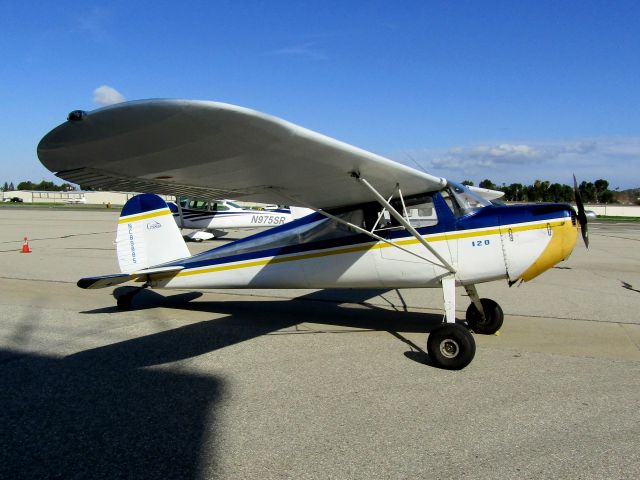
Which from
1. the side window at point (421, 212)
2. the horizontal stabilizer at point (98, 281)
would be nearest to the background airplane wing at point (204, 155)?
the side window at point (421, 212)

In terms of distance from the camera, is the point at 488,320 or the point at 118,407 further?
the point at 488,320

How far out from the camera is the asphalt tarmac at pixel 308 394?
3.06 m

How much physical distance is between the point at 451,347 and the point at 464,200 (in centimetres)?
177

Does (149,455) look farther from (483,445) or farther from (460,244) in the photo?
(460,244)

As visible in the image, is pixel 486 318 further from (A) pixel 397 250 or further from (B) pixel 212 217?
(B) pixel 212 217

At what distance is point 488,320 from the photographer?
20.4 ft

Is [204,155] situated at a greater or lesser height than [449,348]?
greater

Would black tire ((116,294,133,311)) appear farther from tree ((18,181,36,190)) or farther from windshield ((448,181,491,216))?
tree ((18,181,36,190))

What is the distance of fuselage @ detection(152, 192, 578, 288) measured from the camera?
520cm

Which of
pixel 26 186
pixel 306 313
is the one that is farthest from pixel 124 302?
pixel 26 186

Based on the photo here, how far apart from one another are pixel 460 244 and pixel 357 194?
4.23ft

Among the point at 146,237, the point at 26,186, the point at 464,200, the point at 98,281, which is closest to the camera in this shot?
the point at 464,200

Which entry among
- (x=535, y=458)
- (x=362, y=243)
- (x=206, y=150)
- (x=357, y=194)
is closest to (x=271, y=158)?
(x=206, y=150)

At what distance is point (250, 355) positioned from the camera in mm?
5305
